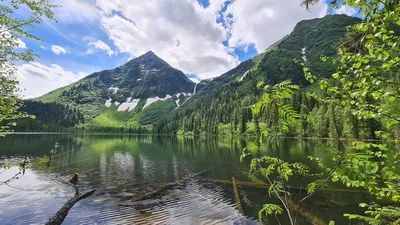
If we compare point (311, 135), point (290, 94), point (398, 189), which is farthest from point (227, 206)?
point (311, 135)

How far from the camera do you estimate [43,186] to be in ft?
A: 87.0

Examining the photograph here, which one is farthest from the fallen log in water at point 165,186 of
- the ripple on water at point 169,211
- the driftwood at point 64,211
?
the driftwood at point 64,211

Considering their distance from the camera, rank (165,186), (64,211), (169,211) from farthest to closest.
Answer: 1. (165,186)
2. (169,211)
3. (64,211)

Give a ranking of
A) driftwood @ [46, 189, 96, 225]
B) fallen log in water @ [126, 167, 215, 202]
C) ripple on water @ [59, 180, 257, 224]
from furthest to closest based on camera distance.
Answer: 1. fallen log in water @ [126, 167, 215, 202]
2. ripple on water @ [59, 180, 257, 224]
3. driftwood @ [46, 189, 96, 225]

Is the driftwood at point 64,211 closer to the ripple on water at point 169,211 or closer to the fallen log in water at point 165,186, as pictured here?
the ripple on water at point 169,211

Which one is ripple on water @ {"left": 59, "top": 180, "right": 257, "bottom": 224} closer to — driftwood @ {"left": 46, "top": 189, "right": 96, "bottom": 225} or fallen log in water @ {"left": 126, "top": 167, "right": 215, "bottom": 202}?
driftwood @ {"left": 46, "top": 189, "right": 96, "bottom": 225}

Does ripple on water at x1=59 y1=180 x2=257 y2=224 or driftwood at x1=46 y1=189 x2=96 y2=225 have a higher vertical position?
driftwood at x1=46 y1=189 x2=96 y2=225

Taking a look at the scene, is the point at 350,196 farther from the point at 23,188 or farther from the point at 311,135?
the point at 311,135

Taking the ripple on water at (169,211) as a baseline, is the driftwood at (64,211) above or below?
above

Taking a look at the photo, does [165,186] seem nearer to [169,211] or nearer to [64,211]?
[169,211]

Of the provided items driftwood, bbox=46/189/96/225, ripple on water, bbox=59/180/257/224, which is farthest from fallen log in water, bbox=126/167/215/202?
driftwood, bbox=46/189/96/225

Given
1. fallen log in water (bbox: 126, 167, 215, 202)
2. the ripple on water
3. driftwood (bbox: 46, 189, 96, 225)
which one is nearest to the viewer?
driftwood (bbox: 46, 189, 96, 225)

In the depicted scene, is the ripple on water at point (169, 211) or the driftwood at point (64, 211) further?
the ripple on water at point (169, 211)

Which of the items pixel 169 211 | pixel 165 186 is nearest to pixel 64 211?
pixel 169 211
